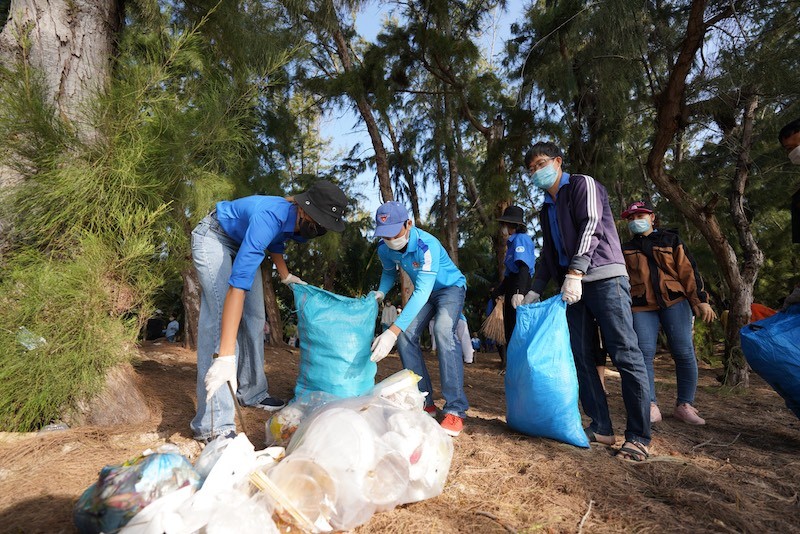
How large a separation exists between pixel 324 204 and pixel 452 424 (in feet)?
4.41

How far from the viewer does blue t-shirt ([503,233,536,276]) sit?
4293 millimetres

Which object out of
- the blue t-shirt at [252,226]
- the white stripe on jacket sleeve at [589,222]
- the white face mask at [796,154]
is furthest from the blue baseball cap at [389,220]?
the white face mask at [796,154]

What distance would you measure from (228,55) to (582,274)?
117 inches

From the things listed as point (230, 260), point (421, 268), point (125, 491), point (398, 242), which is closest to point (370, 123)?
point (398, 242)

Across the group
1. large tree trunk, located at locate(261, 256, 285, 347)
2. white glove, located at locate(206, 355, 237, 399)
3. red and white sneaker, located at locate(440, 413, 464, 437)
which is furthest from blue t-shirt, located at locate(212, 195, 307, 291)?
large tree trunk, located at locate(261, 256, 285, 347)

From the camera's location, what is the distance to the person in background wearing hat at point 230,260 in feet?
7.09

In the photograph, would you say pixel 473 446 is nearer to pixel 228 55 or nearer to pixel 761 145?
pixel 228 55

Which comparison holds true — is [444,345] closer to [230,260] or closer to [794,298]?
[230,260]

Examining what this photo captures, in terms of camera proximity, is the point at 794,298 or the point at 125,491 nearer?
the point at 125,491

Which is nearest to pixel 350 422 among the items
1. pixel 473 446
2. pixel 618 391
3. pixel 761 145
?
pixel 473 446

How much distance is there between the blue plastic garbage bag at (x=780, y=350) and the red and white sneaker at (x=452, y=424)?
158 cm

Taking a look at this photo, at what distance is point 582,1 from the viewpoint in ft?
17.0

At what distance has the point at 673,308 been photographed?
128 inches

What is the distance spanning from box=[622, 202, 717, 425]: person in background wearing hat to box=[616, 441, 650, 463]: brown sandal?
968 mm
